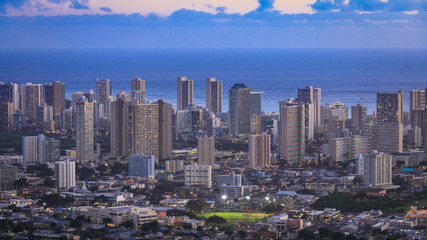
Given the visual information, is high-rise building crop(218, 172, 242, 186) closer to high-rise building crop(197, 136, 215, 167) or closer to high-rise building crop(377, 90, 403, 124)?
high-rise building crop(197, 136, 215, 167)

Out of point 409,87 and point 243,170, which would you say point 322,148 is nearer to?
point 243,170

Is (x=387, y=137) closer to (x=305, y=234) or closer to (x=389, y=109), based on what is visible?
(x=389, y=109)

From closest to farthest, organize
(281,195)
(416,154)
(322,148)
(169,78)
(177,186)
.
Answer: (281,195) < (177,186) < (416,154) < (322,148) < (169,78)

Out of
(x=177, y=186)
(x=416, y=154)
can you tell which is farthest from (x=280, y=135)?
(x=177, y=186)

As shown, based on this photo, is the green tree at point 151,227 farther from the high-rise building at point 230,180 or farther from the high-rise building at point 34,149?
the high-rise building at point 34,149

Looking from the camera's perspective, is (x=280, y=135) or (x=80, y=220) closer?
(x=80, y=220)

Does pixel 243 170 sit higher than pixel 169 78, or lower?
lower

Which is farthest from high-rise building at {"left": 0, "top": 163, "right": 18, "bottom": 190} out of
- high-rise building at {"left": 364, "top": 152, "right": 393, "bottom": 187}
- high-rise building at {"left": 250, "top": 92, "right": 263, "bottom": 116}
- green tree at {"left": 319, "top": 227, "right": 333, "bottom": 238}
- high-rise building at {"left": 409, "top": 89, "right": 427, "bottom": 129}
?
high-rise building at {"left": 250, "top": 92, "right": 263, "bottom": 116}
